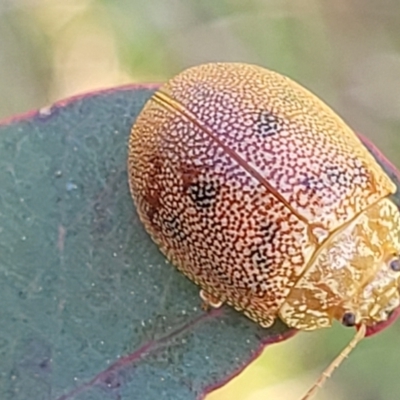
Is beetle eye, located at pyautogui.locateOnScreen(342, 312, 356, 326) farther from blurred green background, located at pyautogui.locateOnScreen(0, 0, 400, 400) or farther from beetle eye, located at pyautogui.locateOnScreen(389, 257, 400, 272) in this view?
blurred green background, located at pyautogui.locateOnScreen(0, 0, 400, 400)

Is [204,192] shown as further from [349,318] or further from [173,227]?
[349,318]

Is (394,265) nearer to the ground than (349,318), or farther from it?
farther from it

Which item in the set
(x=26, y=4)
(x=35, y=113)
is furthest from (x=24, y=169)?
(x=26, y=4)

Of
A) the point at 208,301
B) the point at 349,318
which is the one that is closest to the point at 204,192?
the point at 208,301

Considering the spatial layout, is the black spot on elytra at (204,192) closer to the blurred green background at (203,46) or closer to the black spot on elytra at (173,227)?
the black spot on elytra at (173,227)

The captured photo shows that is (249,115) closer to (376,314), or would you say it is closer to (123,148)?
(123,148)
